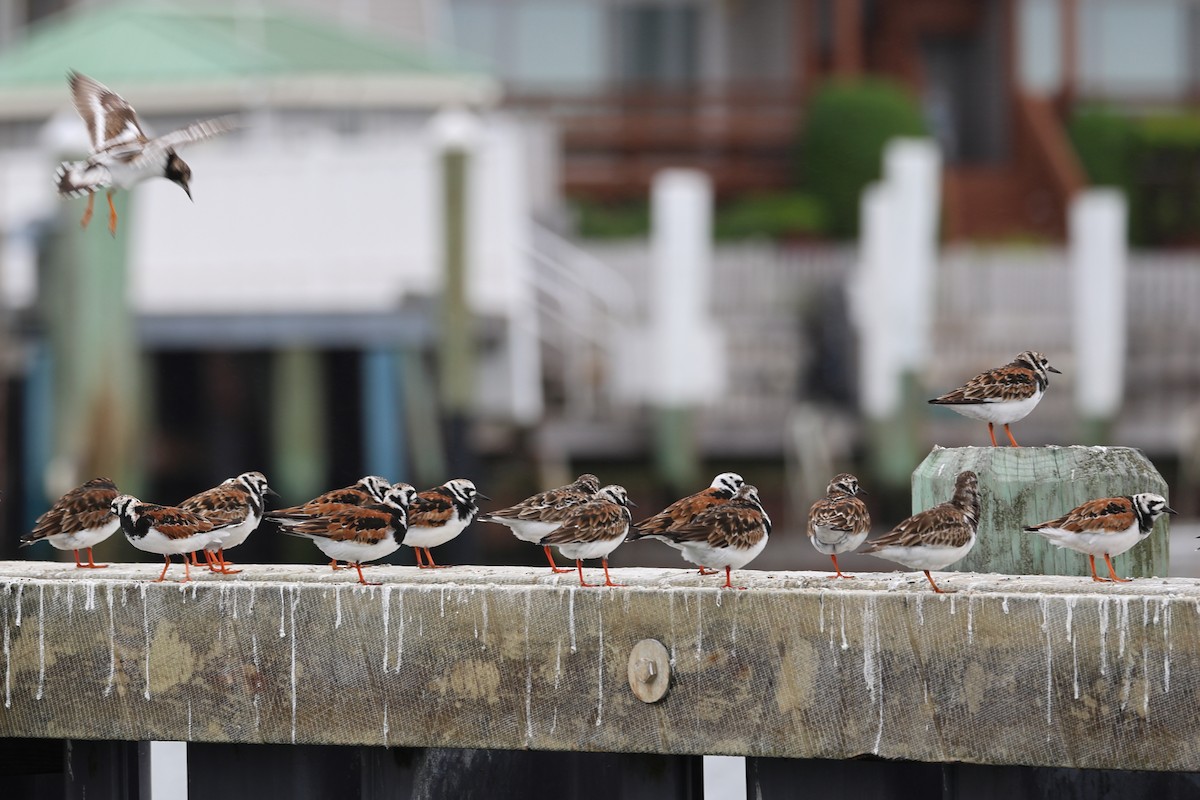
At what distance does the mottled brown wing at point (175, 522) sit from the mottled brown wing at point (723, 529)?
1.90m

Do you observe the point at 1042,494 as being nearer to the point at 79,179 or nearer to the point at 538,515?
the point at 538,515

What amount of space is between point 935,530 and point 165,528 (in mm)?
2951

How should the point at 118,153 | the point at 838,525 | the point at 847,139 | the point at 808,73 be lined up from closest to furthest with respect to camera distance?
1. the point at 838,525
2. the point at 118,153
3. the point at 847,139
4. the point at 808,73

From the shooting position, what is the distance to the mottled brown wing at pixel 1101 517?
6816mm

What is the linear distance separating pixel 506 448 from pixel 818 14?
1720cm

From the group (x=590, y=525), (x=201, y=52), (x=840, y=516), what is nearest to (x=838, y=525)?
(x=840, y=516)

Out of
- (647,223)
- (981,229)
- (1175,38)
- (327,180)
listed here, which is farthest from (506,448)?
(1175,38)

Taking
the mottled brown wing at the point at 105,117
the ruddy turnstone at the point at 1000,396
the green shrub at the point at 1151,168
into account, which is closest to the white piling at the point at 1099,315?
the green shrub at the point at 1151,168

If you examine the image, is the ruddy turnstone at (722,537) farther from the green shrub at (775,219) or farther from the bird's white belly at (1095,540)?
the green shrub at (775,219)

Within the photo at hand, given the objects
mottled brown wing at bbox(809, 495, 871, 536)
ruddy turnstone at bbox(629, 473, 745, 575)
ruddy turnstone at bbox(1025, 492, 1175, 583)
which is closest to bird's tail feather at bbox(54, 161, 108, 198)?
ruddy turnstone at bbox(629, 473, 745, 575)

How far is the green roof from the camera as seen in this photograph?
26.5m

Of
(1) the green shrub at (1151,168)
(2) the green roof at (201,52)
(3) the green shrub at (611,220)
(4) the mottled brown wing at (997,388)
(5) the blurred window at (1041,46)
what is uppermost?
(5) the blurred window at (1041,46)

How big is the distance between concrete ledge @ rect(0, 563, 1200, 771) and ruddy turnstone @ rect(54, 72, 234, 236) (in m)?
2.09

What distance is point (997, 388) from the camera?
802 centimetres
